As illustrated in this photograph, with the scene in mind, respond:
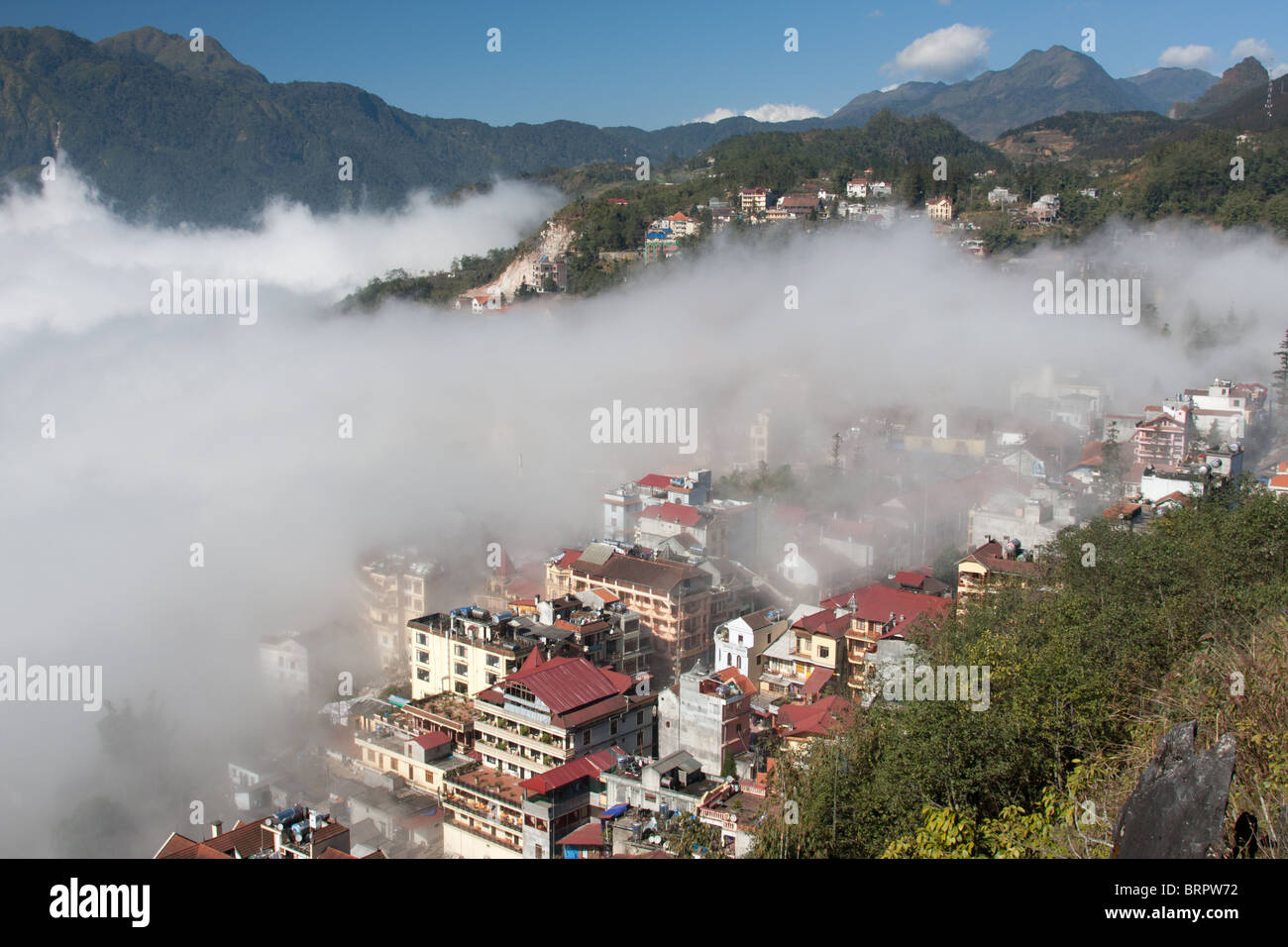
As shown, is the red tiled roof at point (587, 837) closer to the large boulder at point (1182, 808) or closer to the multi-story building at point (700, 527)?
the large boulder at point (1182, 808)

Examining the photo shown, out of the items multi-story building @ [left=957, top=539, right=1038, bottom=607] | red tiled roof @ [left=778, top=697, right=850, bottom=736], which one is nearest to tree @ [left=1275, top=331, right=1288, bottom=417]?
multi-story building @ [left=957, top=539, right=1038, bottom=607]

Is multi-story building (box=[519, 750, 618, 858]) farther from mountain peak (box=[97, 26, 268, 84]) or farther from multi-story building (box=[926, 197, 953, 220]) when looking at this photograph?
mountain peak (box=[97, 26, 268, 84])

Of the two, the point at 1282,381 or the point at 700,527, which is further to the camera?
the point at 1282,381

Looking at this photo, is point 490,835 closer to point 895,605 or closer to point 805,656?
point 805,656

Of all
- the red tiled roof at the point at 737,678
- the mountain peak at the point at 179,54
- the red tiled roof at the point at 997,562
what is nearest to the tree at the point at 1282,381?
the red tiled roof at the point at 997,562

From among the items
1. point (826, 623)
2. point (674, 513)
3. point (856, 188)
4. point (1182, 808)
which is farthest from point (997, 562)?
point (856, 188)

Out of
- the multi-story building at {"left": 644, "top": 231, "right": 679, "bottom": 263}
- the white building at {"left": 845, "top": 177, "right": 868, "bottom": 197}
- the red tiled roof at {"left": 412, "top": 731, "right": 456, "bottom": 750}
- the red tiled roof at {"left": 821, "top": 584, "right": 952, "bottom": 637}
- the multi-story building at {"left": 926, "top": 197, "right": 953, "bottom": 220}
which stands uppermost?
the white building at {"left": 845, "top": 177, "right": 868, "bottom": 197}
